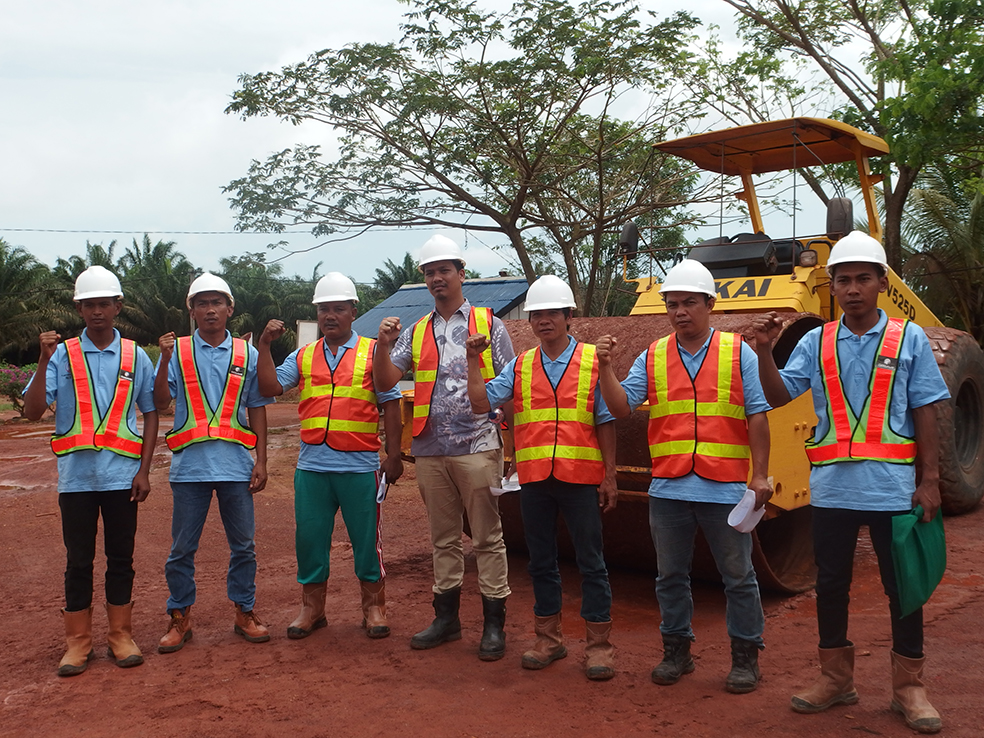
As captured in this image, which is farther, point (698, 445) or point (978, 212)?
point (978, 212)

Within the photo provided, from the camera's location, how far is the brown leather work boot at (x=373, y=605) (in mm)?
5043

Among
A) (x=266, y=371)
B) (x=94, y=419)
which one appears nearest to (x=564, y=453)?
(x=266, y=371)

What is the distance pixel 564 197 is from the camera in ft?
48.1

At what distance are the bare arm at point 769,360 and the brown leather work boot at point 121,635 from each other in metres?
3.25

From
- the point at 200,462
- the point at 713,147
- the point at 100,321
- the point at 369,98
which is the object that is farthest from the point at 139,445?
the point at 369,98

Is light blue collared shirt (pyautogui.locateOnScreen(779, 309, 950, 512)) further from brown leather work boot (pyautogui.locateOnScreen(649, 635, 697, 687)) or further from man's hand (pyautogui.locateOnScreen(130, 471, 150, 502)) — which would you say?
man's hand (pyautogui.locateOnScreen(130, 471, 150, 502))

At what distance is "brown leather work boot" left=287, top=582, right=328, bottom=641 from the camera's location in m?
4.98

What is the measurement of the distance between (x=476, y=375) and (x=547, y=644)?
1.33 metres

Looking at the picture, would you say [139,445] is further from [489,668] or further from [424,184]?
[424,184]

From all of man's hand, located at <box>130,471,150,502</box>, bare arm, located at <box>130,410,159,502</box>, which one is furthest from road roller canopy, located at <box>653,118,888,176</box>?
man's hand, located at <box>130,471,150,502</box>

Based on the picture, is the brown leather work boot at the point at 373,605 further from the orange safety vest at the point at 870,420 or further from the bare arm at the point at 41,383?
the orange safety vest at the point at 870,420

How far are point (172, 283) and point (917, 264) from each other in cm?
2491

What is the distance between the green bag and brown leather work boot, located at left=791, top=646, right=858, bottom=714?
1.07 feet

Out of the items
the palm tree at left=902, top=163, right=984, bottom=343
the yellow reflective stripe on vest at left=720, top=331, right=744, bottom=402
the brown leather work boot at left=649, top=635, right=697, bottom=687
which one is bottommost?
the brown leather work boot at left=649, top=635, right=697, bottom=687
